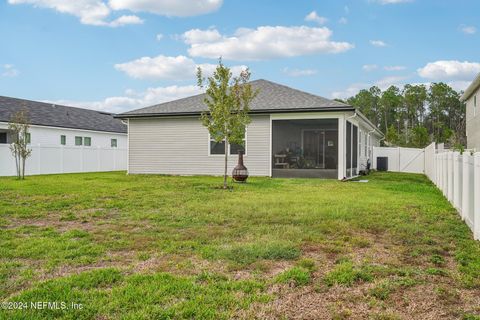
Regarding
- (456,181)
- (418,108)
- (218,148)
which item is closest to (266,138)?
(218,148)

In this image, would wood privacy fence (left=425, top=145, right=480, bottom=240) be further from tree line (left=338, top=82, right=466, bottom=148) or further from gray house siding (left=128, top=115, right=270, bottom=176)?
tree line (left=338, top=82, right=466, bottom=148)

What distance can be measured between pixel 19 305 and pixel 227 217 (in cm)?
407

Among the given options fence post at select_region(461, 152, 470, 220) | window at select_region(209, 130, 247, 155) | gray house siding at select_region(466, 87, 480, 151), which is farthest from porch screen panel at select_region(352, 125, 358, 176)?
fence post at select_region(461, 152, 470, 220)

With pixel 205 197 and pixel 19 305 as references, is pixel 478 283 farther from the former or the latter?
pixel 205 197

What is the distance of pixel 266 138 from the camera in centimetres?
1673

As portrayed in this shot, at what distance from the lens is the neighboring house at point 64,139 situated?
65.7 feet

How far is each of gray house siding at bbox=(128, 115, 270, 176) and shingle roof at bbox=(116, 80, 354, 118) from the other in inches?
16.9

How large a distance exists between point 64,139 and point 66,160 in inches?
88.1

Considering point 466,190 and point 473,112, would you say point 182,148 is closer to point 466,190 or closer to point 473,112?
point 466,190

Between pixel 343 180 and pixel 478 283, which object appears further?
pixel 343 180

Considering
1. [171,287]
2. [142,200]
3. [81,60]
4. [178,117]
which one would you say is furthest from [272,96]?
[171,287]

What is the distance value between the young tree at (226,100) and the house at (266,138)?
4089 mm

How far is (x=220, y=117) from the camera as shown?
12031 mm

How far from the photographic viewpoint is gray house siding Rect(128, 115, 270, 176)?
16875mm
